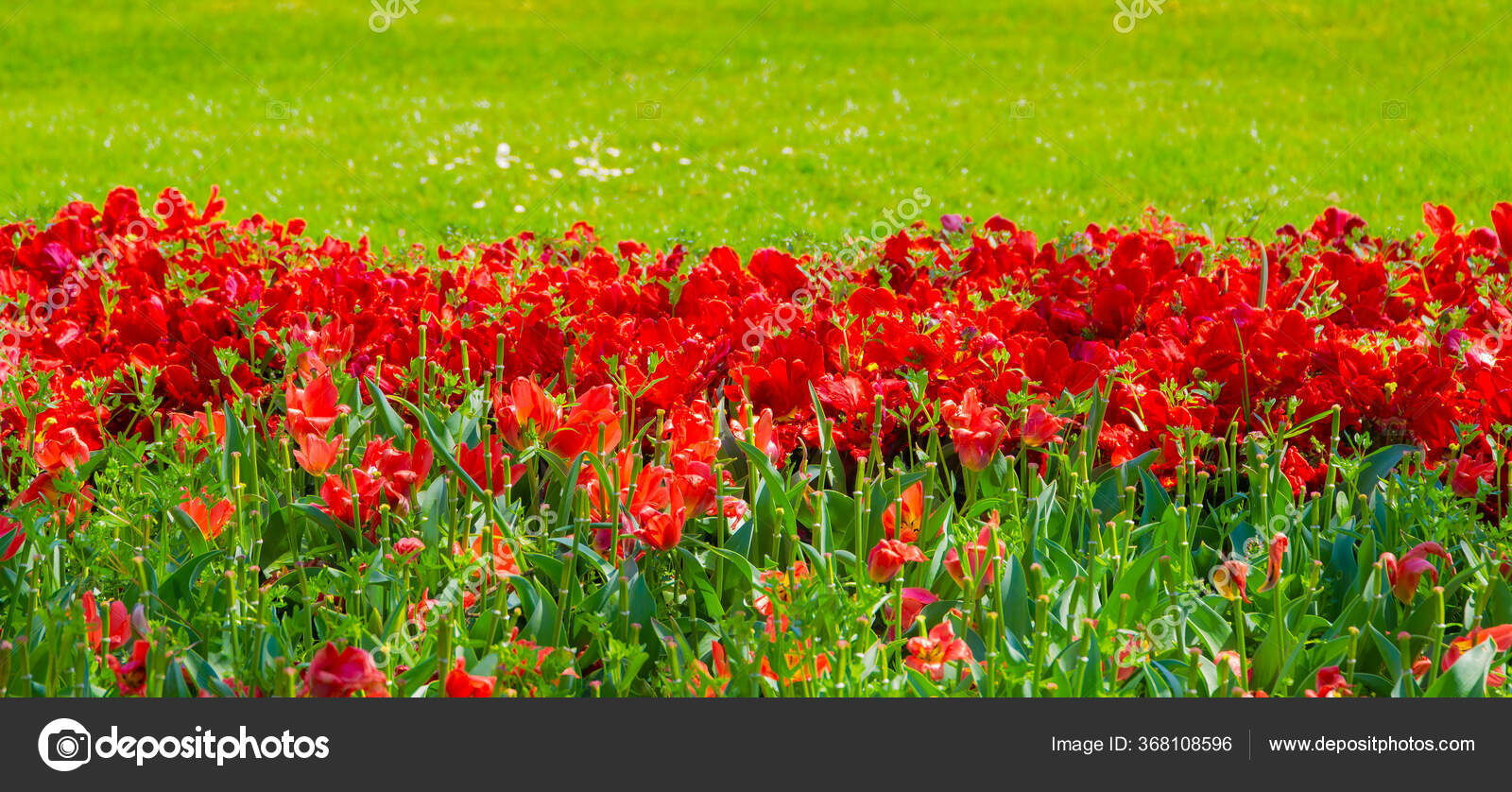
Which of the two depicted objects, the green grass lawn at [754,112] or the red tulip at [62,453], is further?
the green grass lawn at [754,112]

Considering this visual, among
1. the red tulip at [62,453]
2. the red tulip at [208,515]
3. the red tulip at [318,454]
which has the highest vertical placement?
the red tulip at [318,454]

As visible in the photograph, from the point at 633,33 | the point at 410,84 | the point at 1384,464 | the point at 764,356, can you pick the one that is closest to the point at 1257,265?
the point at 1384,464

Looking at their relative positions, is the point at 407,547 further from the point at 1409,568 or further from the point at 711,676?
the point at 1409,568

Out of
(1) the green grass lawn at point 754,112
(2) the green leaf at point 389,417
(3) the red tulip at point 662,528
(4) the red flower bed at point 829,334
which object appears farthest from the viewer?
(1) the green grass lawn at point 754,112

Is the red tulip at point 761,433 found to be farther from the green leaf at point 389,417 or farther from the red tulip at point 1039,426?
the green leaf at point 389,417

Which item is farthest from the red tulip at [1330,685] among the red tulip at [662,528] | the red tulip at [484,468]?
the red tulip at [484,468]

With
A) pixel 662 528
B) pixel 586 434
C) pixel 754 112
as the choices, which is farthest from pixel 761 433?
pixel 754 112

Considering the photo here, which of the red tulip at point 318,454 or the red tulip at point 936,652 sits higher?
the red tulip at point 318,454

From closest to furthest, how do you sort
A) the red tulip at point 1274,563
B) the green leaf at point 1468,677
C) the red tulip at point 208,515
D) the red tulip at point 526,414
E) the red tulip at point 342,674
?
the red tulip at point 342,674 → the green leaf at point 1468,677 → the red tulip at point 1274,563 → the red tulip at point 208,515 → the red tulip at point 526,414

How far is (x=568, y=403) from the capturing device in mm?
2695
